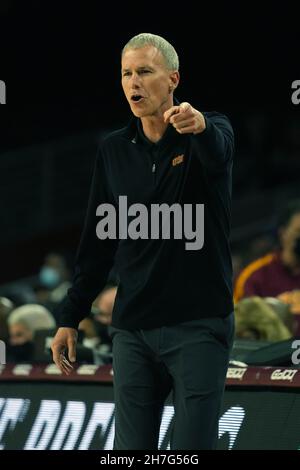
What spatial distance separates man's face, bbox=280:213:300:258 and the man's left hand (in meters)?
4.34

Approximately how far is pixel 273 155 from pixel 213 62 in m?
1.50

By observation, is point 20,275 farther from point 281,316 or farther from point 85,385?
point 85,385

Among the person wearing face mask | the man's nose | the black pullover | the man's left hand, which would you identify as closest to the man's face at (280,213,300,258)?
the person wearing face mask

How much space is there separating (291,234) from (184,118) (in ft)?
14.4

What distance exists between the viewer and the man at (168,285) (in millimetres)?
3762

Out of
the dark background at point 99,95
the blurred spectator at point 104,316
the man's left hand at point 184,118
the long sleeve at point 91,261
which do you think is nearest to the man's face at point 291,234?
the blurred spectator at point 104,316

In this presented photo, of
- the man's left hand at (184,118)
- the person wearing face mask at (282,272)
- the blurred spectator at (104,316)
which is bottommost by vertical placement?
the blurred spectator at (104,316)

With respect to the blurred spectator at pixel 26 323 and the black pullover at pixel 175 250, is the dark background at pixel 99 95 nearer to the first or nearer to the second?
the blurred spectator at pixel 26 323

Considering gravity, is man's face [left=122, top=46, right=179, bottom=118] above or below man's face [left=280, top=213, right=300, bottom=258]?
above

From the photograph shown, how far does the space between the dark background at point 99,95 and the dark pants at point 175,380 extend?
11874mm

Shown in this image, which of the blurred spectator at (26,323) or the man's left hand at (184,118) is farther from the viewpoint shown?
the blurred spectator at (26,323)

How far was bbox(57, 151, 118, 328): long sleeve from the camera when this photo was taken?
13.4 ft

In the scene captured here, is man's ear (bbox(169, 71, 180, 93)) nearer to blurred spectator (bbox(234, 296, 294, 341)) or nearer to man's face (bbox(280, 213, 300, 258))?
blurred spectator (bbox(234, 296, 294, 341))

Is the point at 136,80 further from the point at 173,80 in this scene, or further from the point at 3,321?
the point at 3,321
